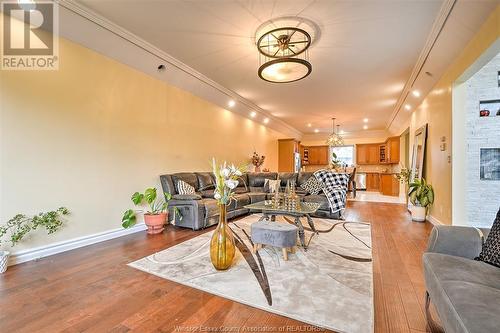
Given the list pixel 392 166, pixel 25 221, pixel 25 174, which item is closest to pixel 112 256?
pixel 25 221

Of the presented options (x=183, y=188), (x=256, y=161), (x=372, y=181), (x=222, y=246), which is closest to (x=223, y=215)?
(x=222, y=246)

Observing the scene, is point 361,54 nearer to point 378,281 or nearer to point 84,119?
point 378,281

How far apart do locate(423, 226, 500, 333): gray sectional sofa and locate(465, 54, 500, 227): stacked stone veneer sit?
2890 mm

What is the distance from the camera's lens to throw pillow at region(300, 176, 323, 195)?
533 centimetres

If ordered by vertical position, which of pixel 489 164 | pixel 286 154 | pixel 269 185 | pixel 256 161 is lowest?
pixel 269 185

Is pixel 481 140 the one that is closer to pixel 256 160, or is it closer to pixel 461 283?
pixel 461 283

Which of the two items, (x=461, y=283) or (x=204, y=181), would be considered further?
(x=204, y=181)

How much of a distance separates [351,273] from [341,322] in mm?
848

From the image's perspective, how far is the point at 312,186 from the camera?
546 cm

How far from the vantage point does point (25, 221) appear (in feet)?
8.78

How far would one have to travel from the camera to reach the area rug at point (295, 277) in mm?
1704

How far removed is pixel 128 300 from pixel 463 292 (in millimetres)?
2233

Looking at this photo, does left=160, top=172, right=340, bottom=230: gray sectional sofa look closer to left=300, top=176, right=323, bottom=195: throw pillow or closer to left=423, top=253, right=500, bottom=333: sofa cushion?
left=300, top=176, right=323, bottom=195: throw pillow

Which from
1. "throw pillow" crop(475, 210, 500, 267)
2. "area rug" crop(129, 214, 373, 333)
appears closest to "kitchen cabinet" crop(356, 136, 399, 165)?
"area rug" crop(129, 214, 373, 333)
